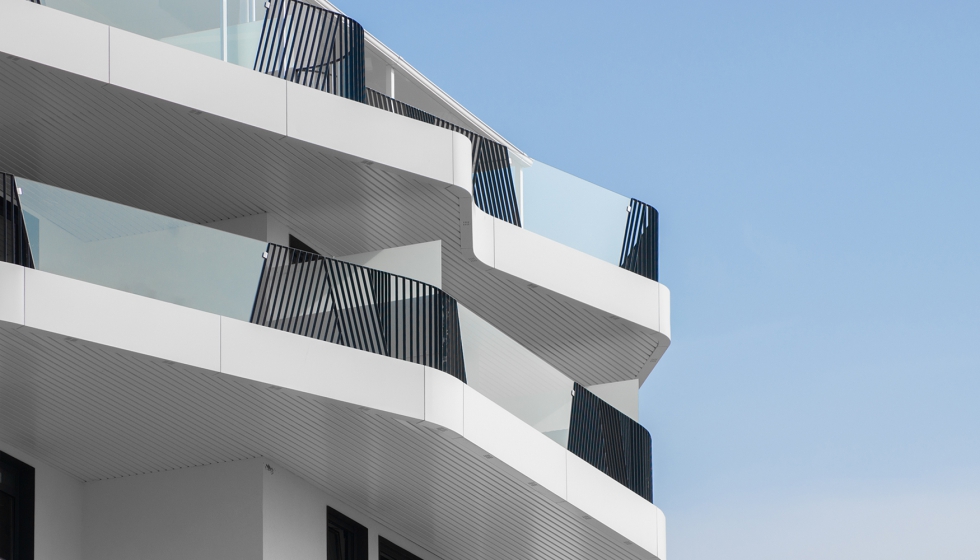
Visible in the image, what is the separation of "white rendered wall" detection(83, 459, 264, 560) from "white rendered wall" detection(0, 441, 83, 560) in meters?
0.16

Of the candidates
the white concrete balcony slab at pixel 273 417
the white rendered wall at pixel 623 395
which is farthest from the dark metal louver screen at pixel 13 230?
the white rendered wall at pixel 623 395

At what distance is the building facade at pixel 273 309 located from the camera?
45.9 ft

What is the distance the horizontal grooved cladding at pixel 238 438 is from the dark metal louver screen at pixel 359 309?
0.74 metres

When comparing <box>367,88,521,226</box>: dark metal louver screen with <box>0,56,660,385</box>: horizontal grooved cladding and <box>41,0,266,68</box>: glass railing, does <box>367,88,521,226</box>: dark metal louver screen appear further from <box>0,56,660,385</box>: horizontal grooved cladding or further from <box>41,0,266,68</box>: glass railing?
<box>41,0,266,68</box>: glass railing

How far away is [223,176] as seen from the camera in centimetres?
1681

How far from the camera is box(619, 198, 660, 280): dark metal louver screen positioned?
2023cm

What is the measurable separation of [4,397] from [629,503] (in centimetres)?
773

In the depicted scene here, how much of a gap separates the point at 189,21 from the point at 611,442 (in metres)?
7.28

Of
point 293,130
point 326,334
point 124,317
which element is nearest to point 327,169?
point 293,130

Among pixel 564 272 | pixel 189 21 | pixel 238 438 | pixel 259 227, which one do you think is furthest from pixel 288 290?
pixel 564 272

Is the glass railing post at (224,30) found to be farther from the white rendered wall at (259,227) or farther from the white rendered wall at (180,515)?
the white rendered wall at (180,515)

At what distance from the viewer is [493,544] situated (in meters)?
19.4

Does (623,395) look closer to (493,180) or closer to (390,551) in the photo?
(493,180)

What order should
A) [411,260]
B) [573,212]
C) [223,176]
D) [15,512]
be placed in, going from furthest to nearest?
[573,212] < [411,260] < [223,176] < [15,512]
